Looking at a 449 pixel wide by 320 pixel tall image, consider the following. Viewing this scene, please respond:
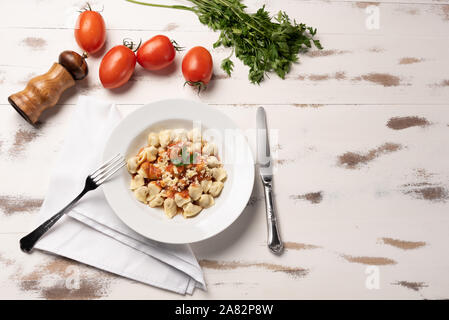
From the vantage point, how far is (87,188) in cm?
133

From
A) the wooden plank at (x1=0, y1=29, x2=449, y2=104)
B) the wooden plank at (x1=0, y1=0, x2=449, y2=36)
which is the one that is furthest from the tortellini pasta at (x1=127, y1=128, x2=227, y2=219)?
the wooden plank at (x1=0, y1=0, x2=449, y2=36)

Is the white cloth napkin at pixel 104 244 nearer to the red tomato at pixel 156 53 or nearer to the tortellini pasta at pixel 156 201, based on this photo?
the tortellini pasta at pixel 156 201

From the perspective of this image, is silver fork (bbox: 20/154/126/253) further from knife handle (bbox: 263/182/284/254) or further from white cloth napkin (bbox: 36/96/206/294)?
knife handle (bbox: 263/182/284/254)

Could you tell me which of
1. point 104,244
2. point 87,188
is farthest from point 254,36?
point 104,244

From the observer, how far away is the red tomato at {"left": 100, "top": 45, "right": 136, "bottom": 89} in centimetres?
143

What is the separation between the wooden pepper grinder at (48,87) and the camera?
54.5 inches

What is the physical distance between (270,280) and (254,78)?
0.78 meters

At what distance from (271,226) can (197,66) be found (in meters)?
0.65

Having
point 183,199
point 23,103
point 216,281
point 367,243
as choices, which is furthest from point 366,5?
point 23,103

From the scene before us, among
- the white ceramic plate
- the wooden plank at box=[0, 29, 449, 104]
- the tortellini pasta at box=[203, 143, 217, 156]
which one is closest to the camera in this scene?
the white ceramic plate

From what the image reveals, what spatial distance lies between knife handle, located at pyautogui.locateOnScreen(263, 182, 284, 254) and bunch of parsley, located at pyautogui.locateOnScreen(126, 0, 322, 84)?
0.46 meters
